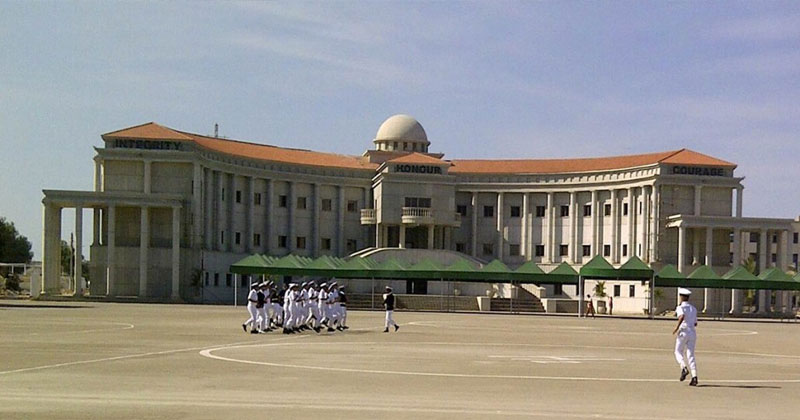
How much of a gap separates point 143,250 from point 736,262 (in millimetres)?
56809

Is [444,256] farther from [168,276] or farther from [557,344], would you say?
[557,344]

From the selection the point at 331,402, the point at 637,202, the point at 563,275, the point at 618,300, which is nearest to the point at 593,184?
the point at 637,202

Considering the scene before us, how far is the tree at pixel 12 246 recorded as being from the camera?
15112 centimetres

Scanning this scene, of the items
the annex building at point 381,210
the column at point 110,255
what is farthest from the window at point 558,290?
the column at point 110,255

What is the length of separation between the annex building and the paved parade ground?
193 ft

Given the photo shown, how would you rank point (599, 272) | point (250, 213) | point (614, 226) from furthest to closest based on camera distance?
point (614, 226) → point (250, 213) → point (599, 272)

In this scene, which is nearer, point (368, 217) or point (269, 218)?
point (269, 218)

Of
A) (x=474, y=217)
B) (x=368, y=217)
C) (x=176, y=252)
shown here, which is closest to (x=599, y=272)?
(x=176, y=252)

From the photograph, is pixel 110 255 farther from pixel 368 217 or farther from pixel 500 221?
pixel 500 221

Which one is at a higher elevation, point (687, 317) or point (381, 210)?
point (381, 210)

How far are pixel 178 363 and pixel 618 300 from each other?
8719 cm

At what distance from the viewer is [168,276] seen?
9994 cm

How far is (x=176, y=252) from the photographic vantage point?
325 ft

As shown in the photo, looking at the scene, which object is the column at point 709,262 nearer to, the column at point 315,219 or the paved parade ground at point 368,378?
the column at point 315,219
